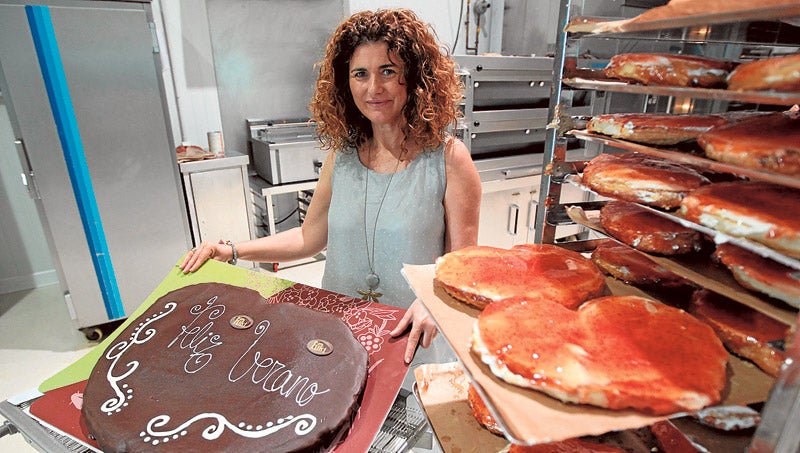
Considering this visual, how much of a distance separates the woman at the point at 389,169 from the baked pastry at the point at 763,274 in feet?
3.40

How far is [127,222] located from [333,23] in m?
2.45

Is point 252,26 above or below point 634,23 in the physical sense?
above

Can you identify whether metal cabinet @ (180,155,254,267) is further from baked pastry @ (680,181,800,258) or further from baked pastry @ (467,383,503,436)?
baked pastry @ (680,181,800,258)

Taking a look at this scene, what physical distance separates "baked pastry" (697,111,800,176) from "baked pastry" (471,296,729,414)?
8.6 inches

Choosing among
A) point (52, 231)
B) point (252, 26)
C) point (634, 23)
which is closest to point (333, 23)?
point (252, 26)

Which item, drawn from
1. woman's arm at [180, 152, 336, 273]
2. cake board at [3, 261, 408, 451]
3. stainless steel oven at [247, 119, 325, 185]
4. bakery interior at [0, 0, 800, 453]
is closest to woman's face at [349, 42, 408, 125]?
woman's arm at [180, 152, 336, 273]

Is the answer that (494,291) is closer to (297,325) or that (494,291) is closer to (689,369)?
(689,369)

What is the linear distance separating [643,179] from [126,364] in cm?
107

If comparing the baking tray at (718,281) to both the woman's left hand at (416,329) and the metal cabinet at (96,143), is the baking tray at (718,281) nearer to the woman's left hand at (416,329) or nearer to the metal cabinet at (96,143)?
the woman's left hand at (416,329)

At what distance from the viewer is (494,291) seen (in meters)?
0.67

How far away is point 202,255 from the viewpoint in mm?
1313

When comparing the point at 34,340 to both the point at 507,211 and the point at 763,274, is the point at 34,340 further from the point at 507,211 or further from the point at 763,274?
the point at 763,274

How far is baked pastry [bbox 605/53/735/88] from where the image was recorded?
1.99ft

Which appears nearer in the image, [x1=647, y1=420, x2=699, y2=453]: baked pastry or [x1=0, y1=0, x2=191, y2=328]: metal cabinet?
[x1=647, y1=420, x2=699, y2=453]: baked pastry
